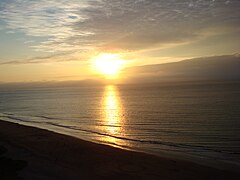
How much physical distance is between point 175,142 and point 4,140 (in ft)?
65.8

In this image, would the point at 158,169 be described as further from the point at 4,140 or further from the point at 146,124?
the point at 146,124

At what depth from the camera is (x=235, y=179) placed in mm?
18297

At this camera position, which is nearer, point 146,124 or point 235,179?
point 235,179

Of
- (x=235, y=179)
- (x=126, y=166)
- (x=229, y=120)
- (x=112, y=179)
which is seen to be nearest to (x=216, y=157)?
(x=235, y=179)

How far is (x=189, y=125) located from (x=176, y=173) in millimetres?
22809

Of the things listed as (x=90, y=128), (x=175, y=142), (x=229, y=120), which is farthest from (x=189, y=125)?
(x=90, y=128)

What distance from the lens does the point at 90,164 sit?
21656 mm

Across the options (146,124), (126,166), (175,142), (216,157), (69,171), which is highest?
(69,171)

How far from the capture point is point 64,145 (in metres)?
28.9

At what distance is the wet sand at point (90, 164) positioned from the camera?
1858cm

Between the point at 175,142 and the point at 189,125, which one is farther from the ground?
the point at 175,142

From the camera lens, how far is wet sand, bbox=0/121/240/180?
18578 mm

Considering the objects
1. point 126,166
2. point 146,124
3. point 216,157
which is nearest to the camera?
point 126,166

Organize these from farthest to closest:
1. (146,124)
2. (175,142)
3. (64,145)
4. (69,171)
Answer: (146,124)
(175,142)
(64,145)
(69,171)
